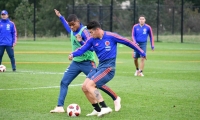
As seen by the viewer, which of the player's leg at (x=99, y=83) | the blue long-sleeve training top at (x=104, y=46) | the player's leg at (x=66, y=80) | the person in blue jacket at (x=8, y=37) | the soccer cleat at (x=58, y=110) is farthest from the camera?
the person in blue jacket at (x=8, y=37)

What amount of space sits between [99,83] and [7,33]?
10911 millimetres

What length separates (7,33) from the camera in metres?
20.7

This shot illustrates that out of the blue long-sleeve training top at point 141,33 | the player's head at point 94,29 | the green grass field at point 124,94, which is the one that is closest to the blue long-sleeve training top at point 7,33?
the green grass field at point 124,94

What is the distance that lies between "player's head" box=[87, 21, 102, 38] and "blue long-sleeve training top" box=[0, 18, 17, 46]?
10.6 meters

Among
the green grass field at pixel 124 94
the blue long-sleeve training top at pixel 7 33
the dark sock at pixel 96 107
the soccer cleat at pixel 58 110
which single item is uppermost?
the blue long-sleeve training top at pixel 7 33

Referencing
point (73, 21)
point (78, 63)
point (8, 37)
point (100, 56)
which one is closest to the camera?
point (100, 56)

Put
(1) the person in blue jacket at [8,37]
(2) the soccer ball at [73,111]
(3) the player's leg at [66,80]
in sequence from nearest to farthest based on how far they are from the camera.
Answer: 1. (2) the soccer ball at [73,111]
2. (3) the player's leg at [66,80]
3. (1) the person in blue jacket at [8,37]

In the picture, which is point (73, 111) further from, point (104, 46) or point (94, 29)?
point (94, 29)

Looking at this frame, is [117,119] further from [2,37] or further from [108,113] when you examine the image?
[2,37]

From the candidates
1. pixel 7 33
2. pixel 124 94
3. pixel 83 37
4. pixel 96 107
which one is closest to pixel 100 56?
pixel 83 37

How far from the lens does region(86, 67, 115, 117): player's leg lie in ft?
34.3

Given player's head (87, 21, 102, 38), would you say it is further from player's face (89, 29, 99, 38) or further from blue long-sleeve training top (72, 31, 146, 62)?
blue long-sleeve training top (72, 31, 146, 62)

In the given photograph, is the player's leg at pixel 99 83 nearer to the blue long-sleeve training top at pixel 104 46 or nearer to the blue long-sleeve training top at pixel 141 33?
the blue long-sleeve training top at pixel 104 46

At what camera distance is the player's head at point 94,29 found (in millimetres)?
10491
